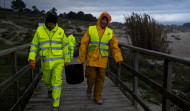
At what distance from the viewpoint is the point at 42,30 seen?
11.3ft

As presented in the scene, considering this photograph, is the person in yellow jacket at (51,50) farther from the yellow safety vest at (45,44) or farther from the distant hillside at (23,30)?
the distant hillside at (23,30)

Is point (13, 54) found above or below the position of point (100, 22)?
below

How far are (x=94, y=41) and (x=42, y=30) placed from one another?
0.95 meters

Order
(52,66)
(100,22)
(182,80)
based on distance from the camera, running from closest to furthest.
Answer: (52,66)
(100,22)
(182,80)

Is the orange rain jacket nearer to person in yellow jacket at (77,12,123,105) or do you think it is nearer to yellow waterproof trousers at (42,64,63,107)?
person in yellow jacket at (77,12,123,105)

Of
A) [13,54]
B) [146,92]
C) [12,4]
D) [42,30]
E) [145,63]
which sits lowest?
[146,92]

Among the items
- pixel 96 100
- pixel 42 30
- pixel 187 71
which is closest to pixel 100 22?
pixel 42 30

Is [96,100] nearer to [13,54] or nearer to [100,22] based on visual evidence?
[100,22]

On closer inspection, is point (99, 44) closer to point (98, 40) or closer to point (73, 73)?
point (98, 40)

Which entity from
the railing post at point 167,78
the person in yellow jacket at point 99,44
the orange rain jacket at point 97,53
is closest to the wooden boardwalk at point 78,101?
the person in yellow jacket at point 99,44

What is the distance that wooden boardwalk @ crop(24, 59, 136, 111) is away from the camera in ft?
12.1

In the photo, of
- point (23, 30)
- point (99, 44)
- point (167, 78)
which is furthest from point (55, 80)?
point (23, 30)

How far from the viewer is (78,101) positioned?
4.05 meters

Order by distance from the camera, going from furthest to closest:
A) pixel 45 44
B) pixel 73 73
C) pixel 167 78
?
pixel 73 73
pixel 45 44
pixel 167 78
